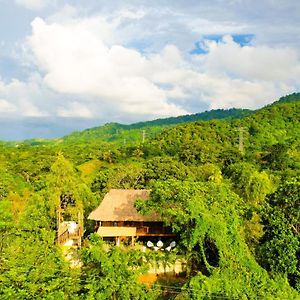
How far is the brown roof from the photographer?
1057 inches

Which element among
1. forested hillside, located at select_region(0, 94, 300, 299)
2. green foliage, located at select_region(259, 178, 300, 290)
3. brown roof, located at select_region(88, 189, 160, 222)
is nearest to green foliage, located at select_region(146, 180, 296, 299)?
forested hillside, located at select_region(0, 94, 300, 299)

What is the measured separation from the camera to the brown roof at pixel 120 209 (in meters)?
26.9

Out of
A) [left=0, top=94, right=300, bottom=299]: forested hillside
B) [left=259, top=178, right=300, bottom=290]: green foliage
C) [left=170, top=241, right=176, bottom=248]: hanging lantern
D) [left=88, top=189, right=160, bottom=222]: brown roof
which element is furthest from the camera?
[left=88, top=189, right=160, bottom=222]: brown roof

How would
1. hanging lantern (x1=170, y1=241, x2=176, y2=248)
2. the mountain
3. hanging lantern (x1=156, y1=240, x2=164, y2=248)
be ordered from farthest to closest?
the mountain, hanging lantern (x1=156, y1=240, x2=164, y2=248), hanging lantern (x1=170, y1=241, x2=176, y2=248)

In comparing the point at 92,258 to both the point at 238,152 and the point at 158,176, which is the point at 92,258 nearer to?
the point at 158,176


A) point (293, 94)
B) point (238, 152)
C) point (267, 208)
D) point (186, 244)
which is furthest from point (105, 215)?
point (293, 94)

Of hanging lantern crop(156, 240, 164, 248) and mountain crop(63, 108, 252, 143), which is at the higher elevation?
mountain crop(63, 108, 252, 143)

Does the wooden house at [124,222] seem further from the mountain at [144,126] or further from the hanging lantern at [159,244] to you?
the mountain at [144,126]

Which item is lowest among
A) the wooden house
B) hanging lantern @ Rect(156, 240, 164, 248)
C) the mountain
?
hanging lantern @ Rect(156, 240, 164, 248)

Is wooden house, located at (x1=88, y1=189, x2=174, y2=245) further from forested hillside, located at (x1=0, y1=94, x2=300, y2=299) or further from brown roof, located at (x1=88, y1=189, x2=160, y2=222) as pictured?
forested hillside, located at (x1=0, y1=94, x2=300, y2=299)

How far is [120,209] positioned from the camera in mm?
27594

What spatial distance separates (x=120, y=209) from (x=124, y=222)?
0.88 metres

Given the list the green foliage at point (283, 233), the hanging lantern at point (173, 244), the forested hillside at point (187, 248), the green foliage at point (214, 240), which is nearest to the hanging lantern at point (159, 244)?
the hanging lantern at point (173, 244)

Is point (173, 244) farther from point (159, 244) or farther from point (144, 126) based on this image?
point (144, 126)
